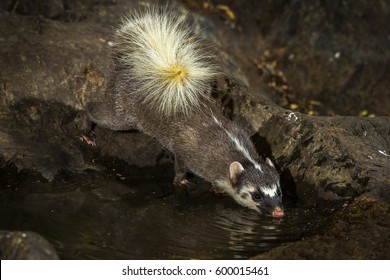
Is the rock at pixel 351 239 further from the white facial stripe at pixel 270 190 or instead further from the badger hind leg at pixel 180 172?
the badger hind leg at pixel 180 172

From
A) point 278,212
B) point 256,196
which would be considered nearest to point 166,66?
point 256,196

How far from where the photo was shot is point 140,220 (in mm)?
7328

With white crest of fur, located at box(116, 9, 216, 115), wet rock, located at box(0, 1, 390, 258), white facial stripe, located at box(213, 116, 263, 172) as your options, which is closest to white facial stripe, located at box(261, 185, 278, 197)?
white facial stripe, located at box(213, 116, 263, 172)

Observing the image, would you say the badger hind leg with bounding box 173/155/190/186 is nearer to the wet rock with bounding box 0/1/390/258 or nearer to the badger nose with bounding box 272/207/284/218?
the wet rock with bounding box 0/1/390/258

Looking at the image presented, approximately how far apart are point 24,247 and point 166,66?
10.9 ft

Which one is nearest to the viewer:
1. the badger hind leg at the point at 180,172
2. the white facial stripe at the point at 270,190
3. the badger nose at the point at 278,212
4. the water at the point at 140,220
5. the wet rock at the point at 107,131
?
the water at the point at 140,220

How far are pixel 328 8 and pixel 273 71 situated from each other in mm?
1562

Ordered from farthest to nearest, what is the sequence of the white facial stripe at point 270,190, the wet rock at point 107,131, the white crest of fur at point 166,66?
the white crest of fur at point 166,66
the wet rock at point 107,131
the white facial stripe at point 270,190

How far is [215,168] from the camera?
8.09 m

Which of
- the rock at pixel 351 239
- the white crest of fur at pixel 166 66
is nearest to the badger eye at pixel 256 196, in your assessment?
the rock at pixel 351 239

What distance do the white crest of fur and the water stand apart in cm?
107

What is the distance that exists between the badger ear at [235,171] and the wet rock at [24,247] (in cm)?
263

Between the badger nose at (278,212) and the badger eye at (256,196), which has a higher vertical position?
the badger eye at (256,196)

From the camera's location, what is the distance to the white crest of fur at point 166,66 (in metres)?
8.16
